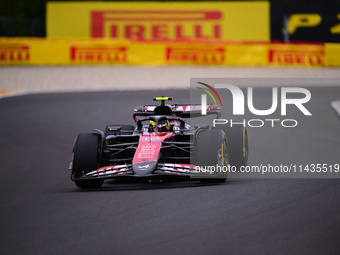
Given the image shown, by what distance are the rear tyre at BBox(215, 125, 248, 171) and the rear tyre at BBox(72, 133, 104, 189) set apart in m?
1.85

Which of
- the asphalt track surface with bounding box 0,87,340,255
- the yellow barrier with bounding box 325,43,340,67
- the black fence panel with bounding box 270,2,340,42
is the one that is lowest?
the asphalt track surface with bounding box 0,87,340,255

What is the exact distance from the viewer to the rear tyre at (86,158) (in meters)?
10.4

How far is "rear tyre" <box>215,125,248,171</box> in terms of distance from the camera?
11.4 m

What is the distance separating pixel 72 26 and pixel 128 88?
320 inches

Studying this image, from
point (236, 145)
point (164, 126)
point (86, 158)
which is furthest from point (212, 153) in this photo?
point (86, 158)

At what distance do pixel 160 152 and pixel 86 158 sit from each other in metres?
0.93

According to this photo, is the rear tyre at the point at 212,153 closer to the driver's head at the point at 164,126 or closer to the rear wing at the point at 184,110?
the driver's head at the point at 164,126

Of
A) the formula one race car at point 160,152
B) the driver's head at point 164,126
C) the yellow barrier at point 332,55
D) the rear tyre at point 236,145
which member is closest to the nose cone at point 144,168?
the formula one race car at point 160,152

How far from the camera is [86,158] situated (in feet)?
34.3

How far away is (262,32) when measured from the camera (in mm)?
33375

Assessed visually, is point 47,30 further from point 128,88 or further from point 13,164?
point 13,164

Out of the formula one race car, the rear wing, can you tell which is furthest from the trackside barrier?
the formula one race car

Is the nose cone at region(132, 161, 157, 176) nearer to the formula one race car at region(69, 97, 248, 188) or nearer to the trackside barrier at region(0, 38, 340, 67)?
the formula one race car at region(69, 97, 248, 188)

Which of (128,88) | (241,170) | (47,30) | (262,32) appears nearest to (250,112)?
(128,88)
